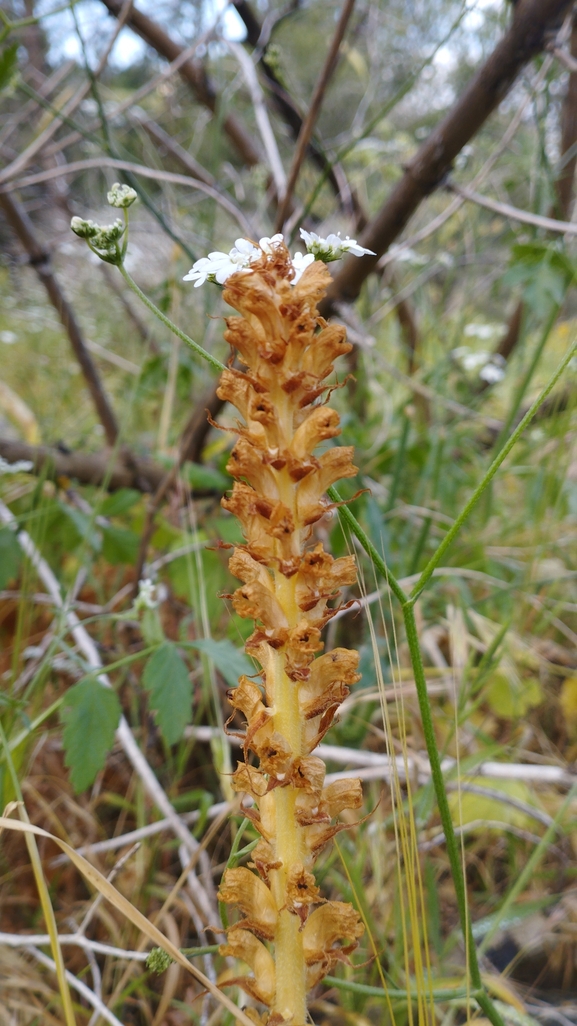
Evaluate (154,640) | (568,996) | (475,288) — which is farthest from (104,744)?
(475,288)

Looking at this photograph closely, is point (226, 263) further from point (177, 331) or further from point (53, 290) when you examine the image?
point (53, 290)

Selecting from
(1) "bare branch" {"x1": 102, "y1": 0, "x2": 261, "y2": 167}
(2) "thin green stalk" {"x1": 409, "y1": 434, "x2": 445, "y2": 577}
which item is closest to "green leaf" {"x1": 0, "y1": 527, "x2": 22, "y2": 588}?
(2) "thin green stalk" {"x1": 409, "y1": 434, "x2": 445, "y2": 577}

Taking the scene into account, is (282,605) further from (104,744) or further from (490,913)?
(490,913)

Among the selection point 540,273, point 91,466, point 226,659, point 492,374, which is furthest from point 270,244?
point 492,374

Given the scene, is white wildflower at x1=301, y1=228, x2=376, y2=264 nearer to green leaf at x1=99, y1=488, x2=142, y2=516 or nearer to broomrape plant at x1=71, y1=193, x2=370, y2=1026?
broomrape plant at x1=71, y1=193, x2=370, y2=1026

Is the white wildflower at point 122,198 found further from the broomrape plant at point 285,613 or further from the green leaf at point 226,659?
the green leaf at point 226,659

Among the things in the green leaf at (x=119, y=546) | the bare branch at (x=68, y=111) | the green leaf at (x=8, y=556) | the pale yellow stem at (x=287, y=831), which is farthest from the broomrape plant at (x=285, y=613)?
the bare branch at (x=68, y=111)
